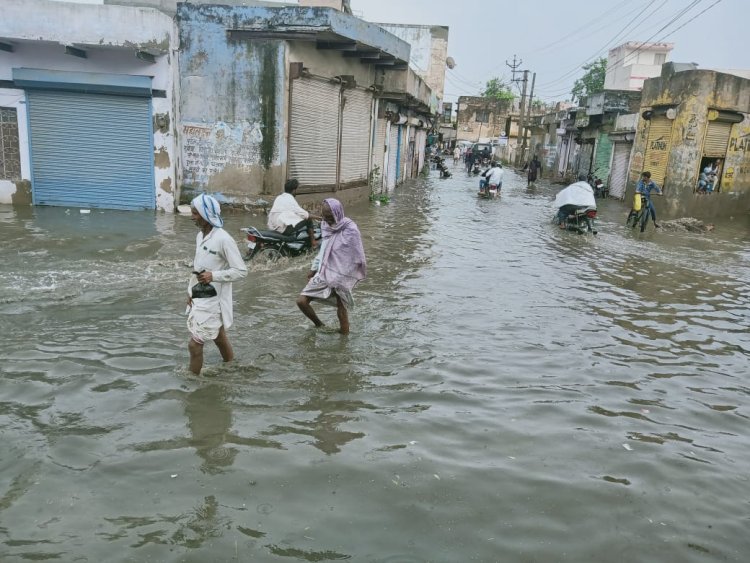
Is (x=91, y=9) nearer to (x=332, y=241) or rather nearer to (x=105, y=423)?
(x=332, y=241)

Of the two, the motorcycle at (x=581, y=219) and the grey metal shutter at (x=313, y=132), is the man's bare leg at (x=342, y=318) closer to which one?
the grey metal shutter at (x=313, y=132)

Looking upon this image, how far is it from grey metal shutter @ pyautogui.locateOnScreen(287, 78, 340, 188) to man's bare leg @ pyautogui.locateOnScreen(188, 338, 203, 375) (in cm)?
961

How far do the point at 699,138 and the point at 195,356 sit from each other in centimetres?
1820

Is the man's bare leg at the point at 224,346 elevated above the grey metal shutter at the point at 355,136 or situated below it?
below

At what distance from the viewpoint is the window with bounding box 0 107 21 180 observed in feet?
42.7

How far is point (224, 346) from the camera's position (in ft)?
16.6

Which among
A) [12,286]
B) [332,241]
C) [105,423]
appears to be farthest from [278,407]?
[12,286]

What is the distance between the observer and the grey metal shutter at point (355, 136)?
16.8 metres

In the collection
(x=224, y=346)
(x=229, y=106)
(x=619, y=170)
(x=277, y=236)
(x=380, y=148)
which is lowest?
(x=224, y=346)

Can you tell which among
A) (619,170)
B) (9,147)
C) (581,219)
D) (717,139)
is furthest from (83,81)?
(619,170)

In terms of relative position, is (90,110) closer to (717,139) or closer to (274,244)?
(274,244)

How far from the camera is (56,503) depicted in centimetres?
318

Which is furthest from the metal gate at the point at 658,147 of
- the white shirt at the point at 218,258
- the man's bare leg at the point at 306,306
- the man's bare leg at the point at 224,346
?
the white shirt at the point at 218,258

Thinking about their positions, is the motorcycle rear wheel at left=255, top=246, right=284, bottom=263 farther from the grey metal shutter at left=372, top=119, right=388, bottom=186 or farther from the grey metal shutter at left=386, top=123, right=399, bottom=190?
the grey metal shutter at left=386, top=123, right=399, bottom=190
